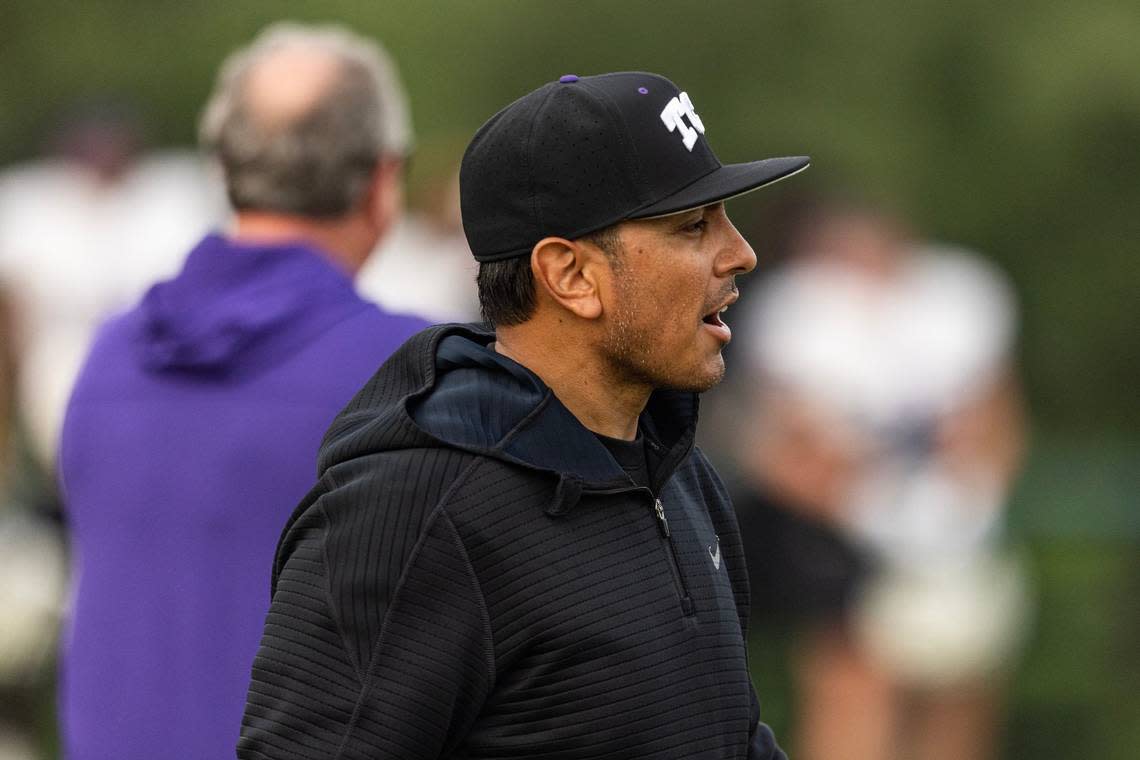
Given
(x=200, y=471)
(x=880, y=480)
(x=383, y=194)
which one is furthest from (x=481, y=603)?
(x=880, y=480)

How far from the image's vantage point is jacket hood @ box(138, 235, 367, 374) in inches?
122

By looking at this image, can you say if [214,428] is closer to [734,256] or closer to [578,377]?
[578,377]

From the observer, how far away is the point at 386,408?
241 centimetres

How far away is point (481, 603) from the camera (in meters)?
2.25

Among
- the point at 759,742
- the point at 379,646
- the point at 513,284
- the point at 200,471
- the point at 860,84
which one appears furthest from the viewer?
the point at 860,84

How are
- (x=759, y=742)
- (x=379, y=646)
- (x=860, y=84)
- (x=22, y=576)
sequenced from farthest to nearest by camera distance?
(x=860, y=84) → (x=22, y=576) → (x=759, y=742) → (x=379, y=646)

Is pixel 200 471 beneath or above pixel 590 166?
beneath

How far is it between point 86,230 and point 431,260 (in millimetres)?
1483

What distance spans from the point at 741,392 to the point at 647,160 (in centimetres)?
441

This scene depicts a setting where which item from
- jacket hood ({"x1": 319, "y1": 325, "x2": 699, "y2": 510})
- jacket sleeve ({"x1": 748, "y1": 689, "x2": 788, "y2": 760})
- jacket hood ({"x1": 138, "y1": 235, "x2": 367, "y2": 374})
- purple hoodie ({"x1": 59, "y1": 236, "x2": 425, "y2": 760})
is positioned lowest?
jacket sleeve ({"x1": 748, "y1": 689, "x2": 788, "y2": 760})

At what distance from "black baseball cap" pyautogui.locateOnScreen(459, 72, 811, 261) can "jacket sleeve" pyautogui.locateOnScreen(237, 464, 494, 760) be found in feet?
1.28

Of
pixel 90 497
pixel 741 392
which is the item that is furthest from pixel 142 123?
pixel 90 497

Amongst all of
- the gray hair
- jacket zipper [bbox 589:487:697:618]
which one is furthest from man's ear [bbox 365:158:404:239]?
jacket zipper [bbox 589:487:697:618]

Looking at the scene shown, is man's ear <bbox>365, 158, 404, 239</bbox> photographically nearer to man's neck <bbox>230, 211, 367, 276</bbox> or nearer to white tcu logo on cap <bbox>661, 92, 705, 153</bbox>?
man's neck <bbox>230, 211, 367, 276</bbox>
